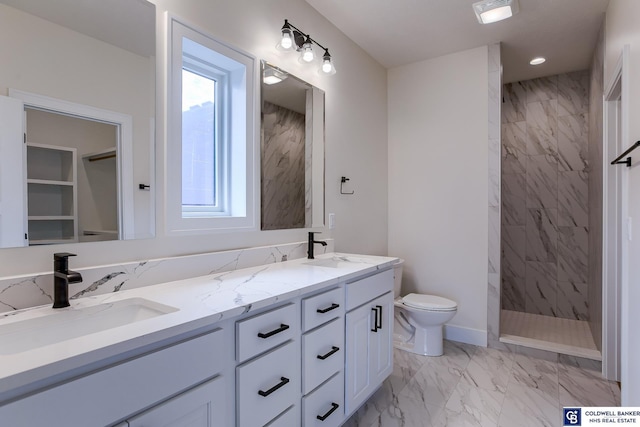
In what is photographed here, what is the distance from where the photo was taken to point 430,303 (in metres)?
2.70

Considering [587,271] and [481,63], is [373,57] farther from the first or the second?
[587,271]

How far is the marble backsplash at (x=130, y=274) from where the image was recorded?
106 centimetres

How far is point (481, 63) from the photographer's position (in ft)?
9.62

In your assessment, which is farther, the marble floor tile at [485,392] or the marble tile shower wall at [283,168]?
the marble tile shower wall at [283,168]

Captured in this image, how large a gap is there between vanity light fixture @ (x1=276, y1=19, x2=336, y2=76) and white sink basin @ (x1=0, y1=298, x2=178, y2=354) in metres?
1.60

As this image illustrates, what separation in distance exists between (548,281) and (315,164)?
305 centimetres

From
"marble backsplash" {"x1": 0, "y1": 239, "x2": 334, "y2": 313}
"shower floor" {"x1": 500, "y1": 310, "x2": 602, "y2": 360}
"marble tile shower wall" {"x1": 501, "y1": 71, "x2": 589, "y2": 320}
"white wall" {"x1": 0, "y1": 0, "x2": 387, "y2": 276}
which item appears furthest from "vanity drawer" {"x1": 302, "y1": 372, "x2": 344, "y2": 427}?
"marble tile shower wall" {"x1": 501, "y1": 71, "x2": 589, "y2": 320}

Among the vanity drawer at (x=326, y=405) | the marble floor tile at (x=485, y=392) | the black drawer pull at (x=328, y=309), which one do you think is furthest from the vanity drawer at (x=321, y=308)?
the marble floor tile at (x=485, y=392)

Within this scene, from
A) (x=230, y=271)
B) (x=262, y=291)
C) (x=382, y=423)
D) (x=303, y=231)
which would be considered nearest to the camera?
(x=262, y=291)

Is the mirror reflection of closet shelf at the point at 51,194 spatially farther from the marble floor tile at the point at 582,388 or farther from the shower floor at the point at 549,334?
the shower floor at the point at 549,334

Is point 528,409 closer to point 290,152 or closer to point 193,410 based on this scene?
point 193,410

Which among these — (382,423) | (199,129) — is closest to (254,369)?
(382,423)

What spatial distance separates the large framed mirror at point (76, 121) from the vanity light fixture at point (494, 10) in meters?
2.04

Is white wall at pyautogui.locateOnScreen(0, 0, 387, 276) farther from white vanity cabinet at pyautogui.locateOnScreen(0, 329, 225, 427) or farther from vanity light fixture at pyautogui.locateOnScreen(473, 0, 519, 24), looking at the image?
vanity light fixture at pyautogui.locateOnScreen(473, 0, 519, 24)
